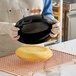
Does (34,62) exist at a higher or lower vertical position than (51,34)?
lower

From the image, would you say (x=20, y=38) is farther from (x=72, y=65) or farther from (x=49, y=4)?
(x=49, y=4)

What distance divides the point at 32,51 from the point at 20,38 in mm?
104

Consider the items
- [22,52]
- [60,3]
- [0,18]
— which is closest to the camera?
[22,52]

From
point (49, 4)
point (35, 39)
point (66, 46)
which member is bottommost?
point (66, 46)

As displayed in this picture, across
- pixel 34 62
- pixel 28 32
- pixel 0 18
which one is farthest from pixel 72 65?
pixel 0 18

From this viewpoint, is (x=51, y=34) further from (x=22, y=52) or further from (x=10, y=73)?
(x=10, y=73)

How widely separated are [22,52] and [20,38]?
A: 0.09 meters

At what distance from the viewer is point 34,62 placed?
29.0 inches

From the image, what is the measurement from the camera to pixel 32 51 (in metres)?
0.74

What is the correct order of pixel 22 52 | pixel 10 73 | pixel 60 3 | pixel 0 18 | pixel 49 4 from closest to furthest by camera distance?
pixel 10 73 → pixel 22 52 → pixel 0 18 → pixel 49 4 → pixel 60 3

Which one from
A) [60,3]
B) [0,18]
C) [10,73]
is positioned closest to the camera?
[10,73]

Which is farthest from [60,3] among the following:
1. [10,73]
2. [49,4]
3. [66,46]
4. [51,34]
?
[10,73]

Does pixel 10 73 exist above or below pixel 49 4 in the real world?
below

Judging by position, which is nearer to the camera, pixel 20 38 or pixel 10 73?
pixel 10 73
